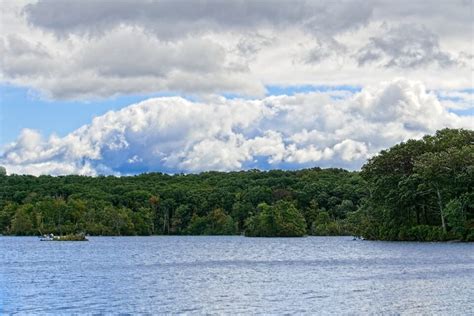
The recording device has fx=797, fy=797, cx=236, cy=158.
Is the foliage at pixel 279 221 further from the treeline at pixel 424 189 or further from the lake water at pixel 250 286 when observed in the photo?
the lake water at pixel 250 286

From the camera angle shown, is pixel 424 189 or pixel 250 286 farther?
pixel 424 189

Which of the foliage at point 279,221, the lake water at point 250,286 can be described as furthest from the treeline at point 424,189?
the foliage at point 279,221

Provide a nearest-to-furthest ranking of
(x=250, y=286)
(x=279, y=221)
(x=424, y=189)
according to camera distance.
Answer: (x=250, y=286), (x=424, y=189), (x=279, y=221)

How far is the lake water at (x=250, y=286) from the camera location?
4538 cm

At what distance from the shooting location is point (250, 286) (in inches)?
2245

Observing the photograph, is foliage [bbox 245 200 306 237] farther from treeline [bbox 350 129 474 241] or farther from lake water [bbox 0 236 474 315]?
lake water [bbox 0 236 474 315]

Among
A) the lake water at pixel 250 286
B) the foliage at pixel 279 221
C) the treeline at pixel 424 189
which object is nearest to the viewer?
the lake water at pixel 250 286

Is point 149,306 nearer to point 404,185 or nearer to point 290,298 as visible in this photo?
point 290,298

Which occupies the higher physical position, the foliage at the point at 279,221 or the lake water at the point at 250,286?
the foliage at the point at 279,221

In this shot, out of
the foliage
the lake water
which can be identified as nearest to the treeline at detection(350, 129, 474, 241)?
the lake water

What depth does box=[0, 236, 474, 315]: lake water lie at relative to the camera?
4538cm

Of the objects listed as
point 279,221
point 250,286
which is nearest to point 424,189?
point 279,221

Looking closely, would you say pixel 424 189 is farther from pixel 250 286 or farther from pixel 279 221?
pixel 250 286

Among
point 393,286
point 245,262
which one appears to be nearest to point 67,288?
point 393,286
